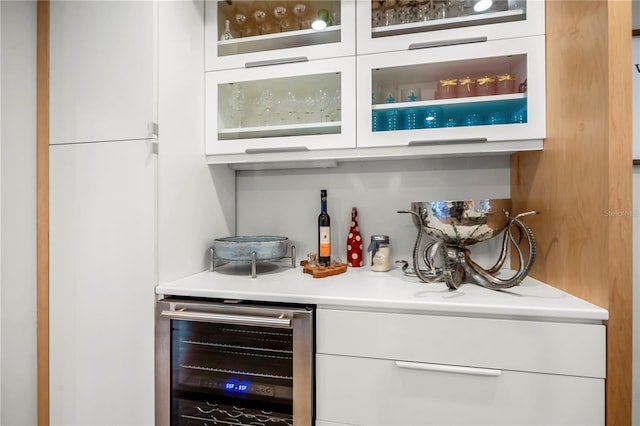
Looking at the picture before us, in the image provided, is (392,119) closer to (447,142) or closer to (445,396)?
(447,142)

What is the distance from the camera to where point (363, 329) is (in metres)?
1.06

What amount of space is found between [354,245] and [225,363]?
782 mm

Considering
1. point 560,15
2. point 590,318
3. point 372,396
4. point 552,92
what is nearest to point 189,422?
point 372,396

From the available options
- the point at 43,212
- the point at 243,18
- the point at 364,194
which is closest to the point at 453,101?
the point at 364,194

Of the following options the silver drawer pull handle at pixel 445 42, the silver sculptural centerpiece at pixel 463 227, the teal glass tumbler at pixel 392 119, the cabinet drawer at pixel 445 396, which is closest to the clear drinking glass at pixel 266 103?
the teal glass tumbler at pixel 392 119

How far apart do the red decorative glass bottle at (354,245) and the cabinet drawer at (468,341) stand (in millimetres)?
583

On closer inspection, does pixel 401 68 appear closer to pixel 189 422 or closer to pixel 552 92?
pixel 552 92

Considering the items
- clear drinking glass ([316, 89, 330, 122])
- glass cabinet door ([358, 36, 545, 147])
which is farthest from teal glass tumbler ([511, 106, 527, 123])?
clear drinking glass ([316, 89, 330, 122])

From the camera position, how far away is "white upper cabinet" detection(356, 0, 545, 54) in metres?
1.26

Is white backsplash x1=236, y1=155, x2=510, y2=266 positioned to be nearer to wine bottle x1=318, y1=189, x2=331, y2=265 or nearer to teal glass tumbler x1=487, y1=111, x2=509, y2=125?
wine bottle x1=318, y1=189, x2=331, y2=265

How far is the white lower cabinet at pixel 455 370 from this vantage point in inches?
36.1

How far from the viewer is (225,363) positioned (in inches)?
48.2

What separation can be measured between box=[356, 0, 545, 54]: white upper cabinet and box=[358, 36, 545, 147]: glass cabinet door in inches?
1.5

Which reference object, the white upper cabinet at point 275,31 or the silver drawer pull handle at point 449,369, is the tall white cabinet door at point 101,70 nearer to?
the white upper cabinet at point 275,31
